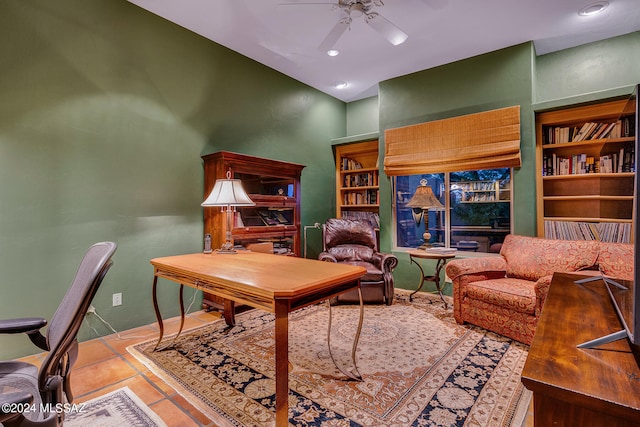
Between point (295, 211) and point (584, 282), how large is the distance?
3075 mm

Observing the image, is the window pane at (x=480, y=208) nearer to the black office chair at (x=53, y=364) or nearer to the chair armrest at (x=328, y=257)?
the chair armrest at (x=328, y=257)

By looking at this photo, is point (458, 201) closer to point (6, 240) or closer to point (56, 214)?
point (56, 214)

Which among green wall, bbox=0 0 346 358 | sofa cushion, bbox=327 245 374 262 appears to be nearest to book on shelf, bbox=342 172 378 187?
sofa cushion, bbox=327 245 374 262

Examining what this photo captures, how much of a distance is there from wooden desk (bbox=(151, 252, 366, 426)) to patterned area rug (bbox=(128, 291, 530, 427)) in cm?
46

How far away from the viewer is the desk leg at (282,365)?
4.90 ft

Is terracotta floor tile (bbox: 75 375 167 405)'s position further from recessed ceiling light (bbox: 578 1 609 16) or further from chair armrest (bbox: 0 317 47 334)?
recessed ceiling light (bbox: 578 1 609 16)

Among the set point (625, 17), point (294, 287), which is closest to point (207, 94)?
point (294, 287)

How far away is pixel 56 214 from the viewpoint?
8.39ft

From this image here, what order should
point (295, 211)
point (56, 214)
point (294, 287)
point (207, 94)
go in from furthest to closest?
point (295, 211), point (207, 94), point (56, 214), point (294, 287)

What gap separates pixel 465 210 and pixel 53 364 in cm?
431

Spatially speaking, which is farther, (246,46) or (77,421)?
(246,46)

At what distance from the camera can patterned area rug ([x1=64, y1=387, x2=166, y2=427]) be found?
1.65 metres

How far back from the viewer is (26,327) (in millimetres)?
1310

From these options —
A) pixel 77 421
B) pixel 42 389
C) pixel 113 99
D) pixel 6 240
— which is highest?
pixel 113 99
